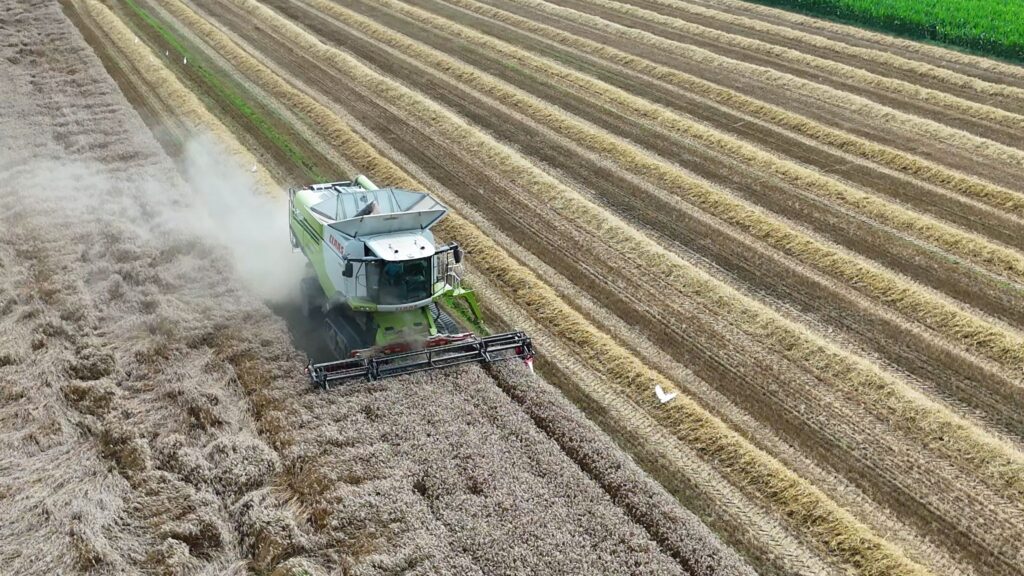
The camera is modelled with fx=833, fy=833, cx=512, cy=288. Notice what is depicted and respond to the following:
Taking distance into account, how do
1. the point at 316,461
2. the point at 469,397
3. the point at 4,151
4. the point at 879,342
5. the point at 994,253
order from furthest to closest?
1. the point at 4,151
2. the point at 994,253
3. the point at 879,342
4. the point at 469,397
5. the point at 316,461

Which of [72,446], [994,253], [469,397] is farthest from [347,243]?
[994,253]

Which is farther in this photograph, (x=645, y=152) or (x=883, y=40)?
(x=883, y=40)

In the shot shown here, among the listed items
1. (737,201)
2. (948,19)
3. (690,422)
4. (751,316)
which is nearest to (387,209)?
(690,422)

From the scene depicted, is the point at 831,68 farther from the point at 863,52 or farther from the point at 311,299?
the point at 311,299

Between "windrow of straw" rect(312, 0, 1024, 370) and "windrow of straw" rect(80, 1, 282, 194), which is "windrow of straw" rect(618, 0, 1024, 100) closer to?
"windrow of straw" rect(312, 0, 1024, 370)

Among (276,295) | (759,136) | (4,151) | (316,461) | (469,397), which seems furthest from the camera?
(759,136)

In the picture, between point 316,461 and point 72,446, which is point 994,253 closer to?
point 316,461

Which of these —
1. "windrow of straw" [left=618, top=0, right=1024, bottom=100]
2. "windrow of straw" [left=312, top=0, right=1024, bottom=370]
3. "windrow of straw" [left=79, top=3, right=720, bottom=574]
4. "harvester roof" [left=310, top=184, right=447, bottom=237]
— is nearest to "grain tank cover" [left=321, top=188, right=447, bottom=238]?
"harvester roof" [left=310, top=184, right=447, bottom=237]
